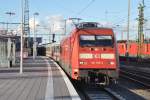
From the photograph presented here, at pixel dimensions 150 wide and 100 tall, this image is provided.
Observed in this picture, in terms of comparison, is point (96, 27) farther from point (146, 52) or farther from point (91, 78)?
point (146, 52)

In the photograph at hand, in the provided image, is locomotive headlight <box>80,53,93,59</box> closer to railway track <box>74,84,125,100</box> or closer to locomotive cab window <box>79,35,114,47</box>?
locomotive cab window <box>79,35,114,47</box>

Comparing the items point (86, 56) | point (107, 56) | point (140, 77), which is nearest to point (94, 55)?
point (86, 56)

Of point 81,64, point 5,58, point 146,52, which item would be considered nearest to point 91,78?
point 81,64

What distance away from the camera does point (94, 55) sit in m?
23.8

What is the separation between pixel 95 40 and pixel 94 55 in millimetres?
839

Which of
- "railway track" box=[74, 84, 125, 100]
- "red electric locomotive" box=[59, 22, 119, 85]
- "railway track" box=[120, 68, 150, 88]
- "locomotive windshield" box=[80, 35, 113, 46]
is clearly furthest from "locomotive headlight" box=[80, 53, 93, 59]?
"railway track" box=[120, 68, 150, 88]

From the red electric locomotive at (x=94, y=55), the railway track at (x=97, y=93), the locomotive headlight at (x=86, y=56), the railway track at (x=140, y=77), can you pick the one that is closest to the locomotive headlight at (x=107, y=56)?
the red electric locomotive at (x=94, y=55)

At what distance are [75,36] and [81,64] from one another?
160 cm

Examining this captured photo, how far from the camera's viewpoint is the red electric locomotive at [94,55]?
76.9 feet

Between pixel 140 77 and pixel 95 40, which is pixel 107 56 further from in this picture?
pixel 140 77

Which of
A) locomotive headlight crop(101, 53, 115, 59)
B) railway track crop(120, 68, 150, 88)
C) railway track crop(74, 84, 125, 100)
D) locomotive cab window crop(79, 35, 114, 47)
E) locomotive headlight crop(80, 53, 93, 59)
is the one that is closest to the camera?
railway track crop(74, 84, 125, 100)

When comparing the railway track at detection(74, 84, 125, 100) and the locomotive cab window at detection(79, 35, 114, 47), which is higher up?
the locomotive cab window at detection(79, 35, 114, 47)

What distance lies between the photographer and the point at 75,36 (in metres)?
24.3

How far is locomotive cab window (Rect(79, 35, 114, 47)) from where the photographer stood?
946 inches
